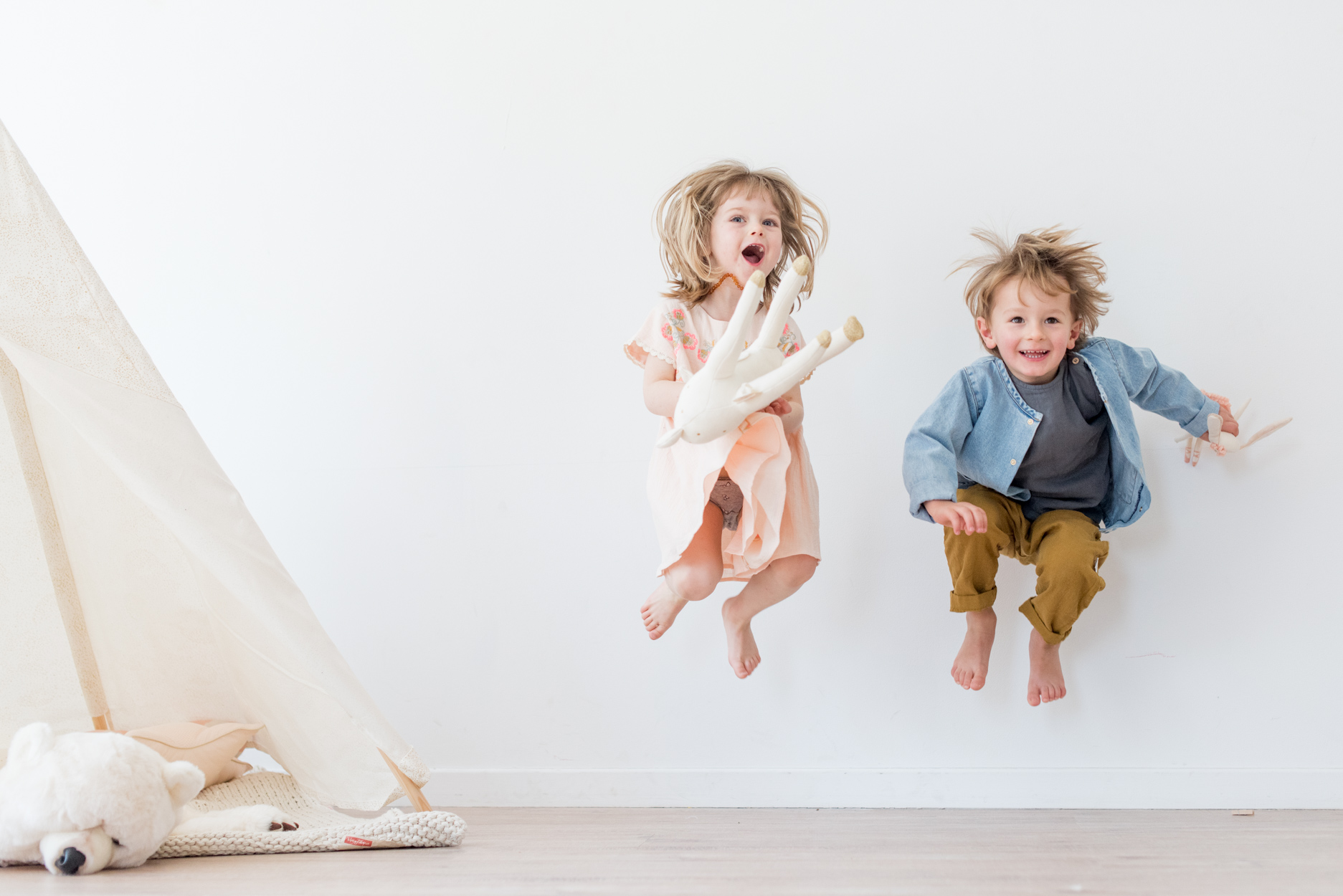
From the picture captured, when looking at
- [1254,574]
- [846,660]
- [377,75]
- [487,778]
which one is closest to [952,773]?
[846,660]

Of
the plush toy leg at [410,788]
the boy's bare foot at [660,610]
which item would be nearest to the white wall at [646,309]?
the boy's bare foot at [660,610]

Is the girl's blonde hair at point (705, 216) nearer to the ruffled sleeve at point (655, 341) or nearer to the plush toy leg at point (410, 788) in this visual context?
the ruffled sleeve at point (655, 341)

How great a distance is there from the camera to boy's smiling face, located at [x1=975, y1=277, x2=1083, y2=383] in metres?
1.53

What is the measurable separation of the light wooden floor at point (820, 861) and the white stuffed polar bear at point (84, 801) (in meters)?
0.03

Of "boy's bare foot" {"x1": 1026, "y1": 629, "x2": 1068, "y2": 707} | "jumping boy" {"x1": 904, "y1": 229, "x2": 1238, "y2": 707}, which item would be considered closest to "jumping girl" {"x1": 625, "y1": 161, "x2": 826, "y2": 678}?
"jumping boy" {"x1": 904, "y1": 229, "x2": 1238, "y2": 707}

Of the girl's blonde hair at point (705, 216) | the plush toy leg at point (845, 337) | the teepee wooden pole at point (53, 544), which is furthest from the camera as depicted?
the girl's blonde hair at point (705, 216)

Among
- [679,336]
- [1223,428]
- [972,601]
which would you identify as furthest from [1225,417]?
[679,336]

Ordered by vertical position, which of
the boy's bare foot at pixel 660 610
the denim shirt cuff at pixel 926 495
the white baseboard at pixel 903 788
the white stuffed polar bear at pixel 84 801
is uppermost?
the denim shirt cuff at pixel 926 495

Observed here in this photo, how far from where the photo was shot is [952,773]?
5.67 feet

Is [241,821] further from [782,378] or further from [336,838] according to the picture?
[782,378]

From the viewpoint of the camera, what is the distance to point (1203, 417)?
1604 millimetres

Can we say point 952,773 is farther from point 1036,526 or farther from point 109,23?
point 109,23

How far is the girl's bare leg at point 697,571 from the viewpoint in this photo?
1.47 metres

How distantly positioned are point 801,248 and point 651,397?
14.9 inches
